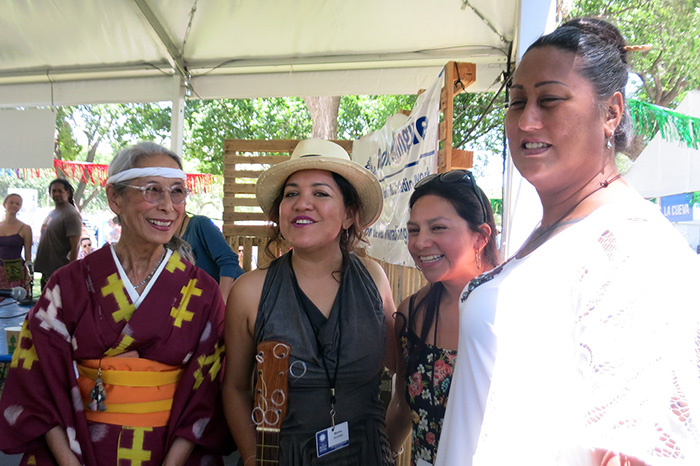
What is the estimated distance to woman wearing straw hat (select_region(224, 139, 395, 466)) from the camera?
5.66 ft

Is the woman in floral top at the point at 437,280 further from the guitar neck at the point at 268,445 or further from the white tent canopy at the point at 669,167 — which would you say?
the white tent canopy at the point at 669,167

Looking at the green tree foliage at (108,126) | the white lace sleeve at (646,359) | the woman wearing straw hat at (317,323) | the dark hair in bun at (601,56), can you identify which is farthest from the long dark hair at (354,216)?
the green tree foliage at (108,126)

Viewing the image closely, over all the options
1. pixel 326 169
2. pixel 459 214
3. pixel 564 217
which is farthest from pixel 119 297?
pixel 564 217

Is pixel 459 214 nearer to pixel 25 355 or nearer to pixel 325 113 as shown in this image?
pixel 25 355

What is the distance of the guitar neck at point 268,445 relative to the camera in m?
1.68

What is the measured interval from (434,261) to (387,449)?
732 mm

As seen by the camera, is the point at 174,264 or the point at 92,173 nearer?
the point at 174,264

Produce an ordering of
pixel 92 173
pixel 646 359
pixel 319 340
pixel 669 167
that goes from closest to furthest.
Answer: pixel 646 359 → pixel 319 340 → pixel 669 167 → pixel 92 173

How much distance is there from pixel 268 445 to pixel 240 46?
440 cm

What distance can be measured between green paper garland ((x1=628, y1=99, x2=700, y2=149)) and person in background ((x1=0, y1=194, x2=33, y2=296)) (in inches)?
230

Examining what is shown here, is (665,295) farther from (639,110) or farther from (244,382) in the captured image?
(639,110)

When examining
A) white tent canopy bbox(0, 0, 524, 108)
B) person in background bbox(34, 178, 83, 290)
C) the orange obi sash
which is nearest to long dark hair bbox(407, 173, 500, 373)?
the orange obi sash

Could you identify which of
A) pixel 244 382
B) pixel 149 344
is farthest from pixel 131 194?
pixel 244 382

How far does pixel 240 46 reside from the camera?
16.7ft
